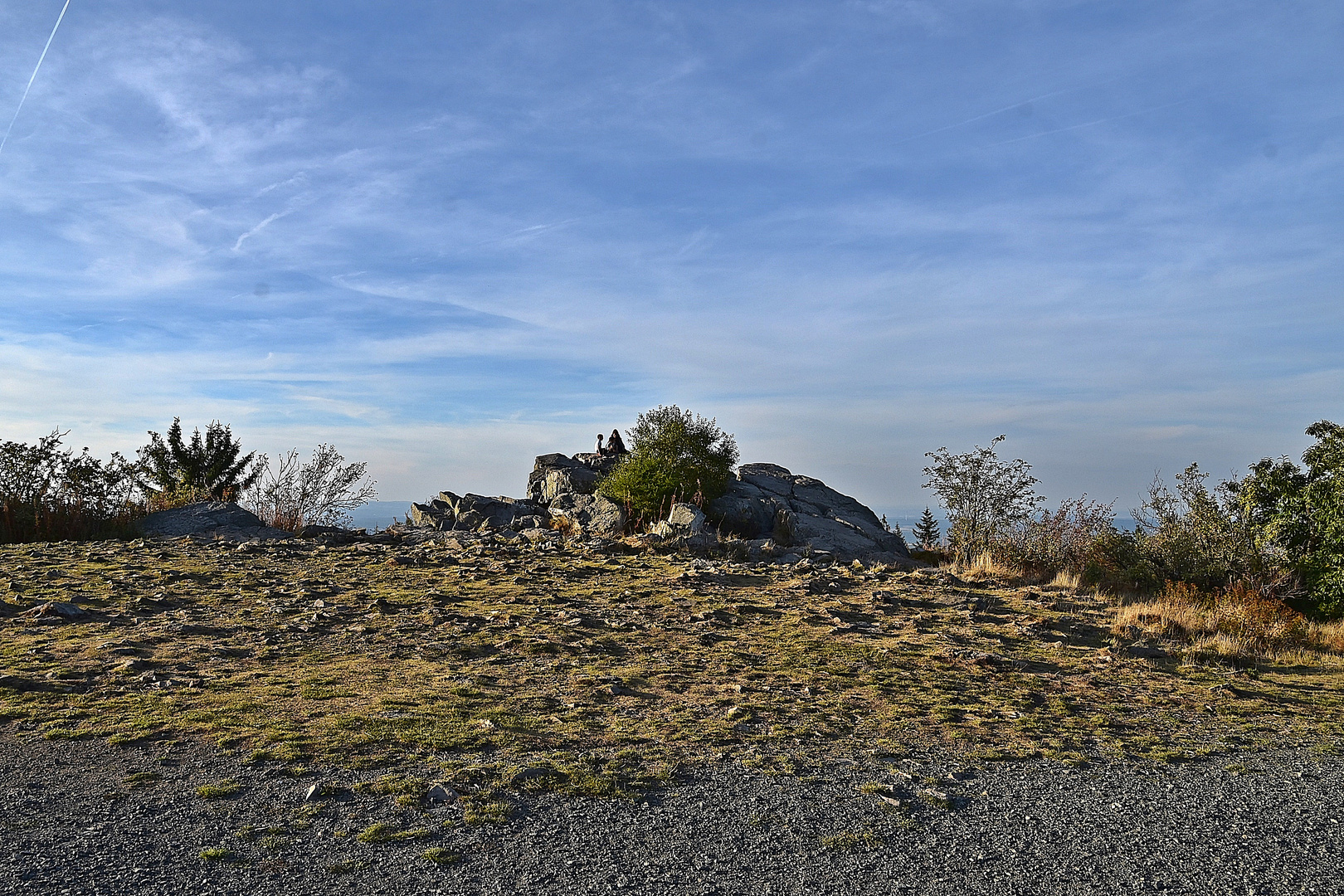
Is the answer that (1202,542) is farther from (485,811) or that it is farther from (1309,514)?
(485,811)

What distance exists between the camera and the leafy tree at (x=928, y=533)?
19.1m

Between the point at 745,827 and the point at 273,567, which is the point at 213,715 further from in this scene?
the point at 273,567

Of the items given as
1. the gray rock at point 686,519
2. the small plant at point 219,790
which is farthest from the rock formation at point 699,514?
the small plant at point 219,790

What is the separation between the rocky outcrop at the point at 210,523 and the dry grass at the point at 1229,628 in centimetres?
1341

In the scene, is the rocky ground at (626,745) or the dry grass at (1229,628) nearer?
the rocky ground at (626,745)

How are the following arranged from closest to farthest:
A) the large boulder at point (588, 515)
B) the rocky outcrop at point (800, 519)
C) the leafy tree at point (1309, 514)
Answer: the leafy tree at point (1309, 514) → the large boulder at point (588, 515) → the rocky outcrop at point (800, 519)

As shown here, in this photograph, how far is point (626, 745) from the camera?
19.0ft

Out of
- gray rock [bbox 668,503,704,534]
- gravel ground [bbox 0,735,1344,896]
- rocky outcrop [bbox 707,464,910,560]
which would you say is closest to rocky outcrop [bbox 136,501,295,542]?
gray rock [bbox 668,503,704,534]

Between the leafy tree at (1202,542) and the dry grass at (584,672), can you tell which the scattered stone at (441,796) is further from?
the leafy tree at (1202,542)

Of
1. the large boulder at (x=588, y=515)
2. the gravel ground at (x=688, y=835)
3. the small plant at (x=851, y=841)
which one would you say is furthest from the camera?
the large boulder at (x=588, y=515)

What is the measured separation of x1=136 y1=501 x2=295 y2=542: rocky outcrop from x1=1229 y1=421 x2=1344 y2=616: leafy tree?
17.3 m

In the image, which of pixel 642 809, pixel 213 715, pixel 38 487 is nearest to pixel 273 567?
pixel 213 715

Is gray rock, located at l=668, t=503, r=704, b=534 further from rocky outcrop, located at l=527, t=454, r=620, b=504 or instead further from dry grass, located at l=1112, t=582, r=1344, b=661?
dry grass, located at l=1112, t=582, r=1344, b=661

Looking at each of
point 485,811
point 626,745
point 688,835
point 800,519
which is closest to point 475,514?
point 800,519
